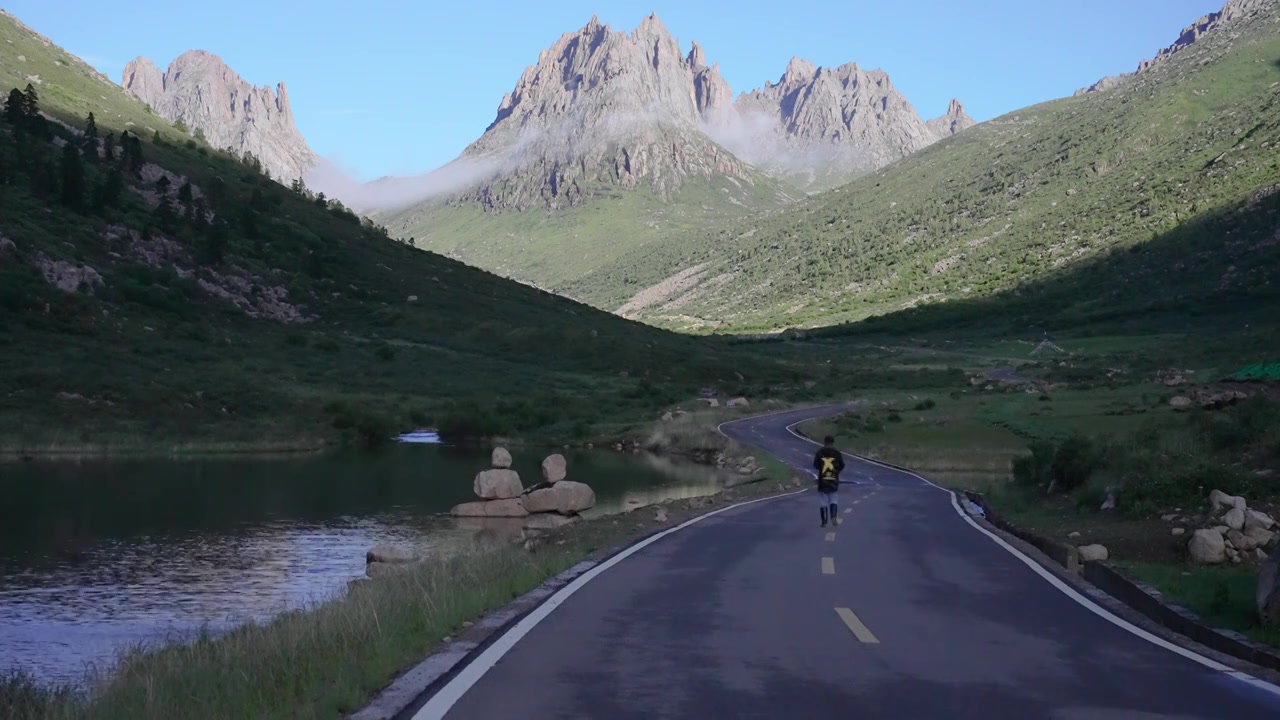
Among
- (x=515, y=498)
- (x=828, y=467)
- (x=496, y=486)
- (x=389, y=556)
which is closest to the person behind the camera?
(x=828, y=467)

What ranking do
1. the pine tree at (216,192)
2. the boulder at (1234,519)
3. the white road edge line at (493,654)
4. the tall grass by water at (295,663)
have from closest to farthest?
the white road edge line at (493,654) < the tall grass by water at (295,663) < the boulder at (1234,519) < the pine tree at (216,192)

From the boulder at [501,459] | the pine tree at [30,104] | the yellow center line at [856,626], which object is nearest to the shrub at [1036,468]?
the boulder at [501,459]

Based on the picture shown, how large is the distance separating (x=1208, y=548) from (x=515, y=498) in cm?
2285


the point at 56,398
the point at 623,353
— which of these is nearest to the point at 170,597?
the point at 56,398

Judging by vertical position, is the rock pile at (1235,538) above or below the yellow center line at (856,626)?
above

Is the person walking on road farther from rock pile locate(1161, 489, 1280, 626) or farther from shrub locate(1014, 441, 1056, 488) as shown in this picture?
rock pile locate(1161, 489, 1280, 626)

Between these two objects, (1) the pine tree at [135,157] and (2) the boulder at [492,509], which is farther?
(1) the pine tree at [135,157]

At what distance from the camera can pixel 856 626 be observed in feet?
40.4

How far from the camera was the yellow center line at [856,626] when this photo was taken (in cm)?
1157

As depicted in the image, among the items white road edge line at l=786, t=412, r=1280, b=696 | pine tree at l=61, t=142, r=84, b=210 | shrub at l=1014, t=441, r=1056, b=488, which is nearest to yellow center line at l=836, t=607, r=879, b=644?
white road edge line at l=786, t=412, r=1280, b=696

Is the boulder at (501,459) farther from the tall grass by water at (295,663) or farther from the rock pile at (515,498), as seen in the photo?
the tall grass by water at (295,663)

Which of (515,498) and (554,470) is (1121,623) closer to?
(515,498)

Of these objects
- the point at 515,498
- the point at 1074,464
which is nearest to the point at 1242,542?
the point at 1074,464

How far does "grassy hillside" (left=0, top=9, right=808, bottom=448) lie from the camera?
Answer: 56750mm
